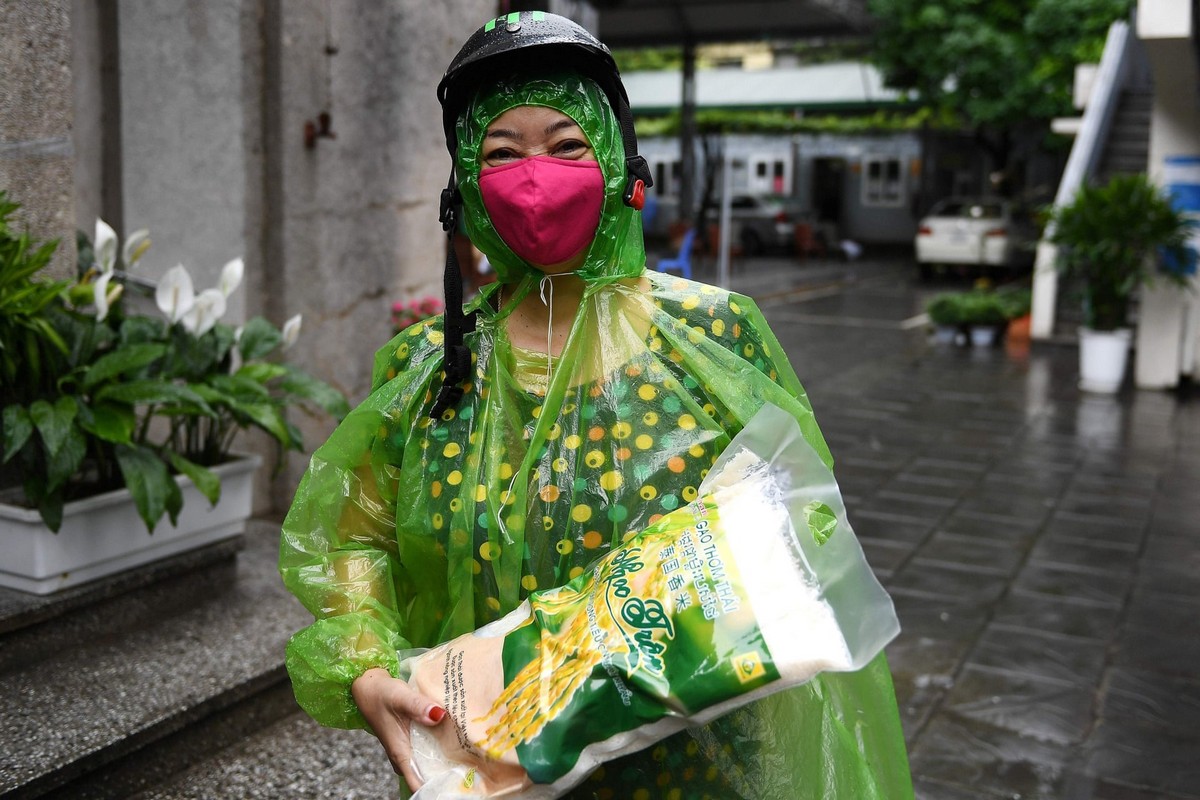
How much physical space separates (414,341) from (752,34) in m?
18.3

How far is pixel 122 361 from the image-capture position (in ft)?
10.5

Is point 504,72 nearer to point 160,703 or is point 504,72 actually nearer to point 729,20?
point 160,703

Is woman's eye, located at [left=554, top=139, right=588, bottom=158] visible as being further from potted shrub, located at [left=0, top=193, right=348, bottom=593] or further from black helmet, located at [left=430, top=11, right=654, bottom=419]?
potted shrub, located at [left=0, top=193, right=348, bottom=593]

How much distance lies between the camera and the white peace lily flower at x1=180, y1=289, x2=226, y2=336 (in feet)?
11.6

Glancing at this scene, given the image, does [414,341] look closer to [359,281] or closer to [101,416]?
[101,416]

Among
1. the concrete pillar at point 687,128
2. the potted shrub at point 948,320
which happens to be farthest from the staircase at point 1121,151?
→ the concrete pillar at point 687,128

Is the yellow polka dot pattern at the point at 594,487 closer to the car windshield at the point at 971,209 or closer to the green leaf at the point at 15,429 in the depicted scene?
the green leaf at the point at 15,429

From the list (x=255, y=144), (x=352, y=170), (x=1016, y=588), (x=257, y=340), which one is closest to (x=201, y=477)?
(x=257, y=340)

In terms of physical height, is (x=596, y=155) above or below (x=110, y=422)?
above

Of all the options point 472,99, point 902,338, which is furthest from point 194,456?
point 902,338

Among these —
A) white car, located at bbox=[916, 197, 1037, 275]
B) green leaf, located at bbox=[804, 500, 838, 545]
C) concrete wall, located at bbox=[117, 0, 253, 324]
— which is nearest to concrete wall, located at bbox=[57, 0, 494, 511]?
concrete wall, located at bbox=[117, 0, 253, 324]

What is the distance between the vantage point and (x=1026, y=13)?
65.6ft

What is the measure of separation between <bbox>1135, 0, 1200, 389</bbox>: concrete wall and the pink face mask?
9.74 metres

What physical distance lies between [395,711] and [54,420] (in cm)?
202
